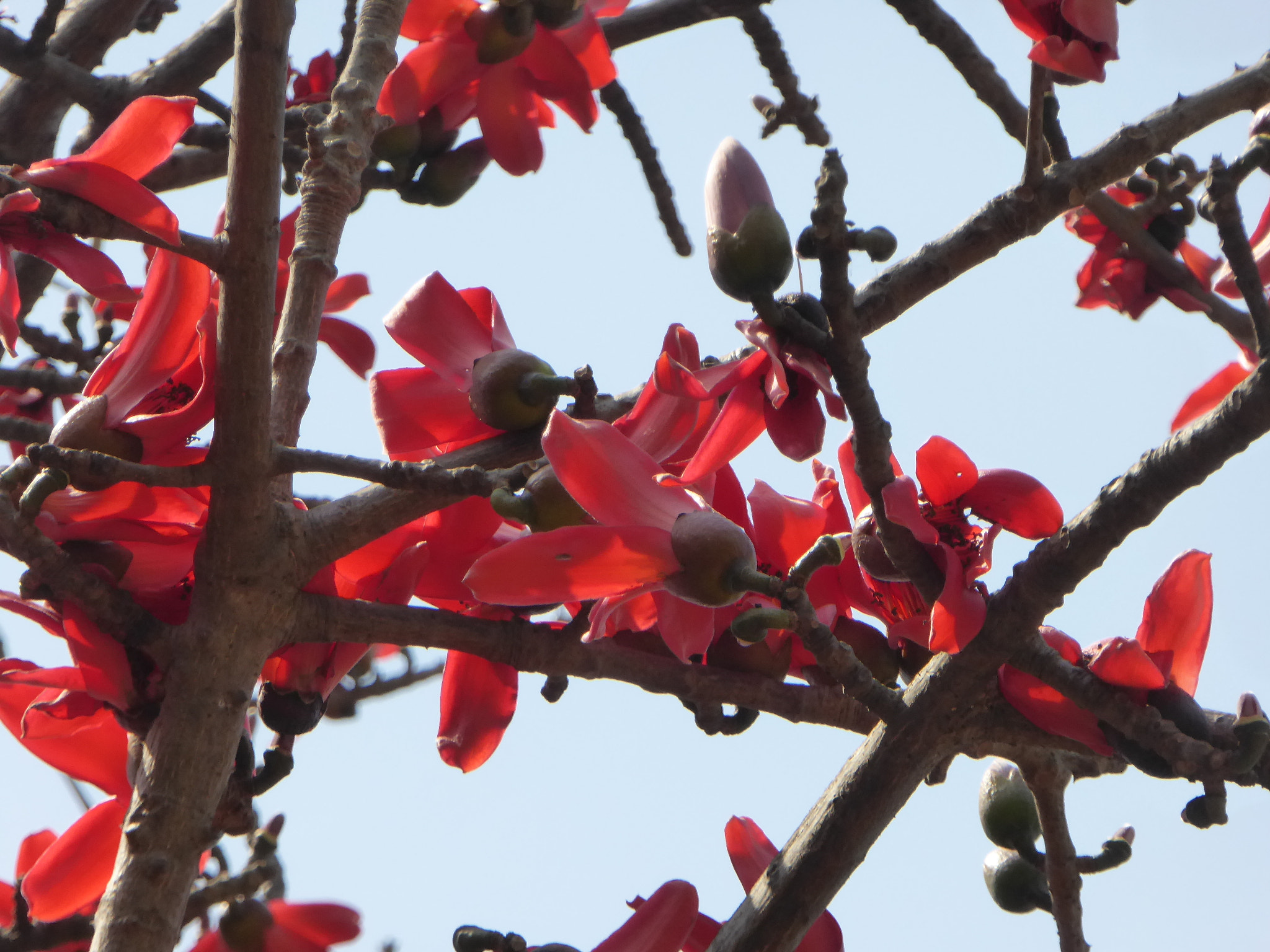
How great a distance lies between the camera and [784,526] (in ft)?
3.39

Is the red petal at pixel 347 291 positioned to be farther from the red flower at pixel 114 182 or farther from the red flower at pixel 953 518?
the red flower at pixel 953 518

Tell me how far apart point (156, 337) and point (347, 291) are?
51 cm

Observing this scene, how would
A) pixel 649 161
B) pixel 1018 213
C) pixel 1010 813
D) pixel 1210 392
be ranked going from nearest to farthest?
pixel 1018 213 < pixel 1010 813 < pixel 1210 392 < pixel 649 161

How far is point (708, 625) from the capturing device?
0.93 metres

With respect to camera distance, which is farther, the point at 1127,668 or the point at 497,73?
the point at 497,73

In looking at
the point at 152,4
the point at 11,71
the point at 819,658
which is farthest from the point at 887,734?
the point at 152,4

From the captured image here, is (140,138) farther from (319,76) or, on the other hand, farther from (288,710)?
(319,76)

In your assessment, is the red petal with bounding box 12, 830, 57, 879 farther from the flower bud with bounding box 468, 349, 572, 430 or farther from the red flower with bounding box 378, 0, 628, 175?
the red flower with bounding box 378, 0, 628, 175

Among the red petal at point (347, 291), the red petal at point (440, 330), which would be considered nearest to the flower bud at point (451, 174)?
the red petal at point (347, 291)

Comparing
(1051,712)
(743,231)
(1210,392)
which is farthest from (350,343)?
(1210,392)

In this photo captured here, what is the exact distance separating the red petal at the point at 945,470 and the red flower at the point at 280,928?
719 mm

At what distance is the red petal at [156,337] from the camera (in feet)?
3.02

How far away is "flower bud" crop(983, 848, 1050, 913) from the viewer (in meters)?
1.25

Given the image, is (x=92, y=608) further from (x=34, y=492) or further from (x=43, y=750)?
(x=43, y=750)
